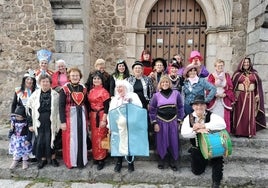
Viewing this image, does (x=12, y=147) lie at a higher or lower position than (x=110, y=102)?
lower

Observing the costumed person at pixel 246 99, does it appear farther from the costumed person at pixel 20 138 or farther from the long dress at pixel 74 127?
the costumed person at pixel 20 138

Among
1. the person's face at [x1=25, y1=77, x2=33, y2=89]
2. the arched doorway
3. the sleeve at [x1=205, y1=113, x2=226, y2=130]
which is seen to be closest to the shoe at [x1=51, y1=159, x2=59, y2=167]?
the person's face at [x1=25, y1=77, x2=33, y2=89]

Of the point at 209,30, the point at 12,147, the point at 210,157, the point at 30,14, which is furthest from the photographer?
the point at 30,14

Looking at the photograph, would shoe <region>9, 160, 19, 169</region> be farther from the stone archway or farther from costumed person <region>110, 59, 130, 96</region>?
the stone archway

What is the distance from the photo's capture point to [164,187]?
3152 mm

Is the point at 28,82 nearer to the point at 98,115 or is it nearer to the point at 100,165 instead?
the point at 98,115

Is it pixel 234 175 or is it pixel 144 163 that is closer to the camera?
pixel 234 175

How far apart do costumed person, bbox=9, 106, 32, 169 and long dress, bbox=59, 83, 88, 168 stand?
0.55m

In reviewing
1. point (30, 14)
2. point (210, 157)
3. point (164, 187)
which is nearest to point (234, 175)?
point (210, 157)

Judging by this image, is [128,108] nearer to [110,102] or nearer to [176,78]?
[110,102]

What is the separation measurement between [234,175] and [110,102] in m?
2.00

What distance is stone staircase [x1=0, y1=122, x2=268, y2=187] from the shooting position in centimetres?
321

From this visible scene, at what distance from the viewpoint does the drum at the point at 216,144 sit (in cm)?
293

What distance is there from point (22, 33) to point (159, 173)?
5.46m
